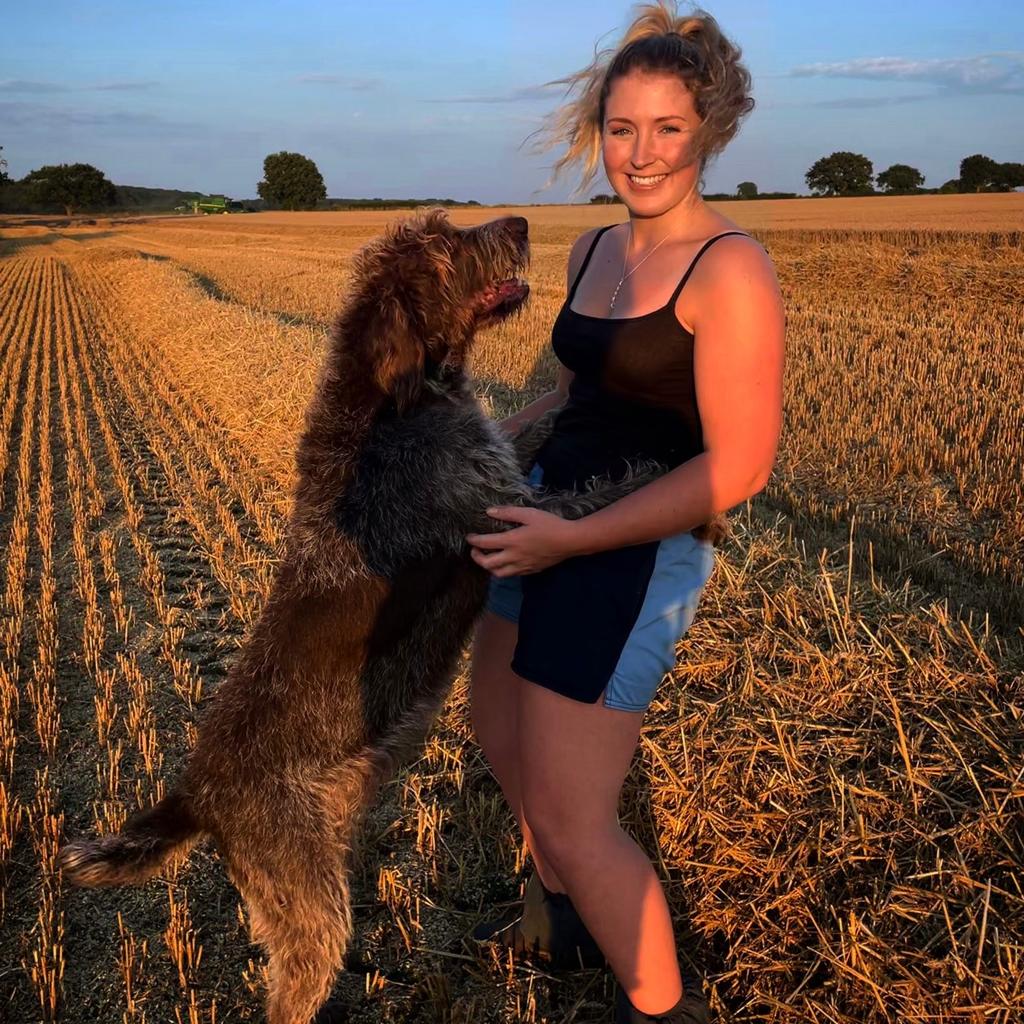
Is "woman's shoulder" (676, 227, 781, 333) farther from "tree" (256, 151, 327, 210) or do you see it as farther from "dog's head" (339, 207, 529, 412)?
"tree" (256, 151, 327, 210)

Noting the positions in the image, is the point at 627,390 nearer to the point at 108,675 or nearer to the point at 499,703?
the point at 499,703

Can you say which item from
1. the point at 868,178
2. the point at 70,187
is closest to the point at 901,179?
the point at 868,178

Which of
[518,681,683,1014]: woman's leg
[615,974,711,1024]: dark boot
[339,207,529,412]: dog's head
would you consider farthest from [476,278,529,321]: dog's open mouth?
[615,974,711,1024]: dark boot

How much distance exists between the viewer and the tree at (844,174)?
64.2 meters

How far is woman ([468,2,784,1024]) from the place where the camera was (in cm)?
215

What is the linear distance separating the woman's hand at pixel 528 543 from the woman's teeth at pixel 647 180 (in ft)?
3.16

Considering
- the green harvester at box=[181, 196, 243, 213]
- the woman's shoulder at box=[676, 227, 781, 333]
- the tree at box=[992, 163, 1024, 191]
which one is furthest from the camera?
the green harvester at box=[181, 196, 243, 213]

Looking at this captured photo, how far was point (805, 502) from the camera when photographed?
7562mm

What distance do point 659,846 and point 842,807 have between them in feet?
2.68

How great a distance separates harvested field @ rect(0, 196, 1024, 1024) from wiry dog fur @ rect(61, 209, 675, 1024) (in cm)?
79

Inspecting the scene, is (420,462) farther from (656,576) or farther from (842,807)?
(842,807)

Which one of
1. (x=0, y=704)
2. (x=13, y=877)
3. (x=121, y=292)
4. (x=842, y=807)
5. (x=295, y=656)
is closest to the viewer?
(x=295, y=656)

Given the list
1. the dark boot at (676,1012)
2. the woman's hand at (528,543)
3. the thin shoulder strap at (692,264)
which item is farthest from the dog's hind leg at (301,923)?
the thin shoulder strap at (692,264)

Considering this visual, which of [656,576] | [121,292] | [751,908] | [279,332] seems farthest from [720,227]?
[121,292]
